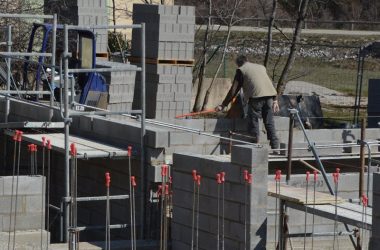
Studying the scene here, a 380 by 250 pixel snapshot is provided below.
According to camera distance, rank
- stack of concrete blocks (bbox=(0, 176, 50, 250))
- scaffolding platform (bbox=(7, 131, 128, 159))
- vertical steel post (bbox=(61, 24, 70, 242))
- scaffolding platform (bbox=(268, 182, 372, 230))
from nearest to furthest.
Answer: scaffolding platform (bbox=(268, 182, 372, 230)), stack of concrete blocks (bbox=(0, 176, 50, 250)), vertical steel post (bbox=(61, 24, 70, 242)), scaffolding platform (bbox=(7, 131, 128, 159))

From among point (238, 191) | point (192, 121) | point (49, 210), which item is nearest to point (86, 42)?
point (192, 121)

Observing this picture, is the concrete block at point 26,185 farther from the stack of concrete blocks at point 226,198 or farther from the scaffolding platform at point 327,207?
the scaffolding platform at point 327,207

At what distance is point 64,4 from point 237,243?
10.9 m

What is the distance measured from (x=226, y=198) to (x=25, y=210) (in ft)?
8.07

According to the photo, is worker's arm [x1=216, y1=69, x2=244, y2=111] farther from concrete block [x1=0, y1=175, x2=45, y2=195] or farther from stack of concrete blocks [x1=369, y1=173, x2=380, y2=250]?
stack of concrete blocks [x1=369, y1=173, x2=380, y2=250]

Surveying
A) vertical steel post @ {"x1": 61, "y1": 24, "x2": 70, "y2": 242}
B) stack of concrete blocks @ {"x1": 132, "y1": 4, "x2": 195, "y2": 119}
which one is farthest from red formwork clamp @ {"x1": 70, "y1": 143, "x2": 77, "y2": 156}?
stack of concrete blocks @ {"x1": 132, "y1": 4, "x2": 195, "y2": 119}

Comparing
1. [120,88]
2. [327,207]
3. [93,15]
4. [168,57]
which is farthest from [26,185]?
[93,15]

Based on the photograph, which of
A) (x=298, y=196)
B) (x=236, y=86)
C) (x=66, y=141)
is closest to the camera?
(x=298, y=196)

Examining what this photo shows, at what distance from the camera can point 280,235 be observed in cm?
1112

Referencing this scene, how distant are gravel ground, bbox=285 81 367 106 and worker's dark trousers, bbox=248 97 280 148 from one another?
488 inches

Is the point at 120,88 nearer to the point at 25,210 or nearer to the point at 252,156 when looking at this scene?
the point at 25,210

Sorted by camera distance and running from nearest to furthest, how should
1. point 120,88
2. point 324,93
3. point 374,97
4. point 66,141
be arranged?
1. point 66,141
2. point 120,88
3. point 374,97
4. point 324,93

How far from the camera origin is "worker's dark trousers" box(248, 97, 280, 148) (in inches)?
569

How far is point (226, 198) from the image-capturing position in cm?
1140
